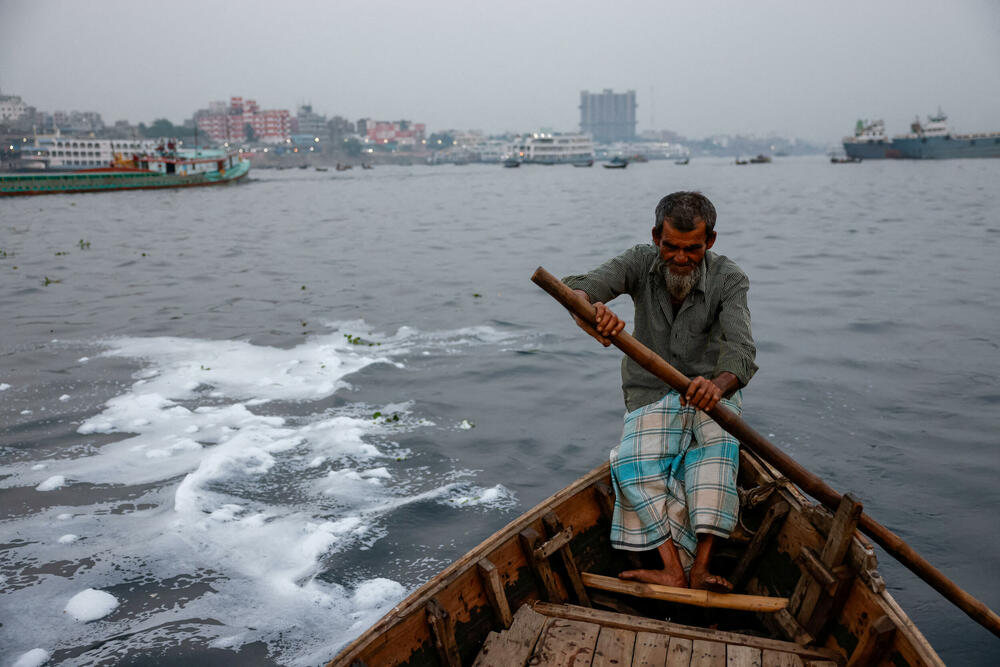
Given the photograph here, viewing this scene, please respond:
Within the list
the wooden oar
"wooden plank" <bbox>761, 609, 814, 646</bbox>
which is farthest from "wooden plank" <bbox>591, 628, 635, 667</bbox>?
the wooden oar

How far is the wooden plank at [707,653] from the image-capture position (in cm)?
383

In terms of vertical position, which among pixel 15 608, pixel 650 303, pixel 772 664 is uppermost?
pixel 650 303

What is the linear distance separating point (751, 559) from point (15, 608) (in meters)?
5.60

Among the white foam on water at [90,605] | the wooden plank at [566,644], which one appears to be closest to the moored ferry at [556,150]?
the white foam on water at [90,605]

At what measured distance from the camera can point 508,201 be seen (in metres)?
57.7

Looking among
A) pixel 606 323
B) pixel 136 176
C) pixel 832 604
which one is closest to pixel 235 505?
pixel 606 323

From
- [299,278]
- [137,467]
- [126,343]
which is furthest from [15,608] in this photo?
[299,278]

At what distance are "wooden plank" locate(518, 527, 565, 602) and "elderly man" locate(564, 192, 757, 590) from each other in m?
0.49

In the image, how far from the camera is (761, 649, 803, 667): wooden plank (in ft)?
12.5

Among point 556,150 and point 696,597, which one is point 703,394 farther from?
point 556,150

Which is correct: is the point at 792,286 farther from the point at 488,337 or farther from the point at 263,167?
the point at 263,167

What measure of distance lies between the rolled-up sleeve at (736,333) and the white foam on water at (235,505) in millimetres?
3488

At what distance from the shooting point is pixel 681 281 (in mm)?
4648

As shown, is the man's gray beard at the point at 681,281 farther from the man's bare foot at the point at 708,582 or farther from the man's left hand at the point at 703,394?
the man's bare foot at the point at 708,582
